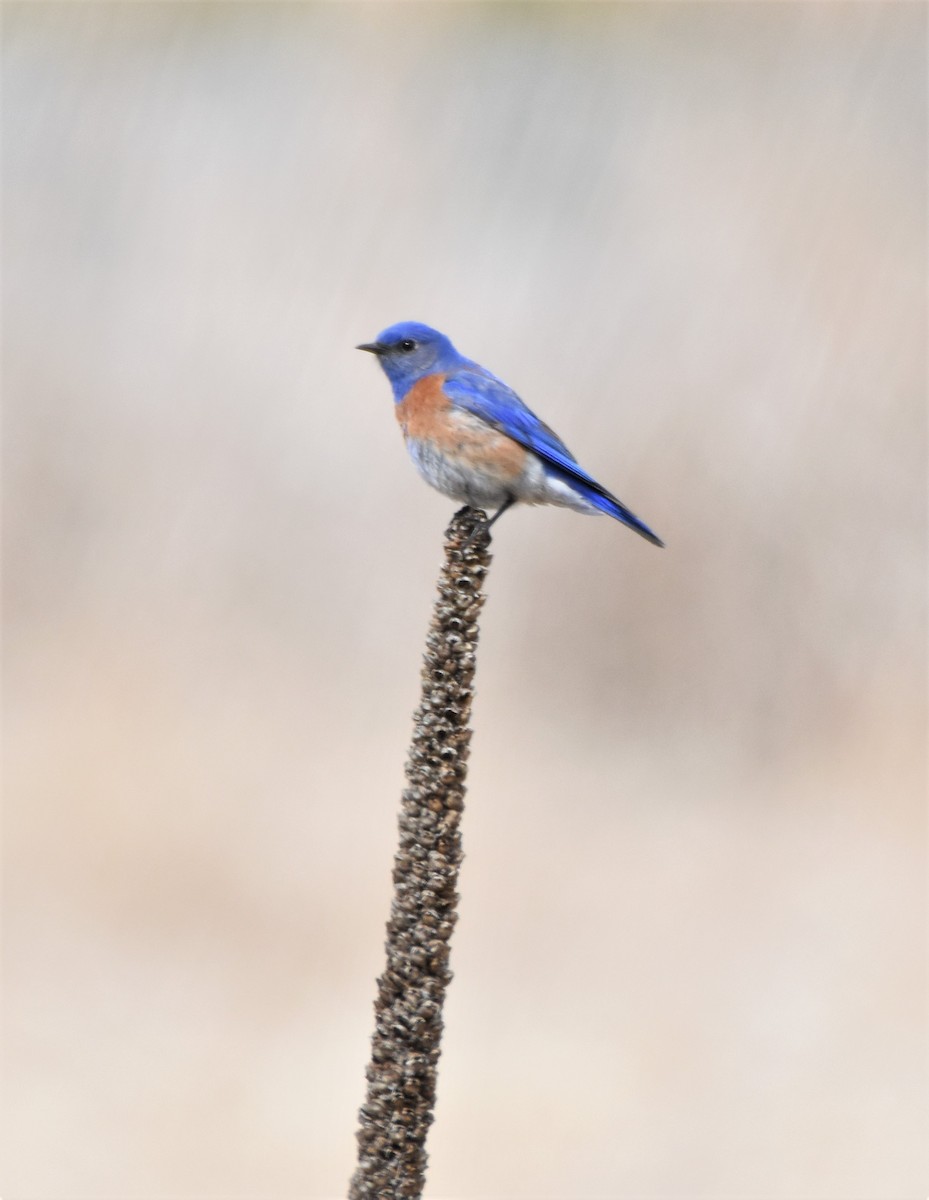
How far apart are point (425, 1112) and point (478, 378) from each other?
271 cm

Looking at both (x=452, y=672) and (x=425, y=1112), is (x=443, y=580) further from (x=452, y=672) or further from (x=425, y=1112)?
(x=425, y=1112)

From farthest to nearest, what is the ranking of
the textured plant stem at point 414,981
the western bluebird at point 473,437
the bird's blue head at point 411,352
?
the bird's blue head at point 411,352 < the western bluebird at point 473,437 < the textured plant stem at point 414,981

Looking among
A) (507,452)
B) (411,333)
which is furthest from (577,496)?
(411,333)

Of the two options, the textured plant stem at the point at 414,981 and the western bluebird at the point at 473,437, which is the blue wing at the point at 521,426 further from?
the textured plant stem at the point at 414,981

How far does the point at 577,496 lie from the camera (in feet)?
13.3

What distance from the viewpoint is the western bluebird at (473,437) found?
3945 mm

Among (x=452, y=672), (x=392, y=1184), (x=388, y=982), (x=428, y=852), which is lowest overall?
(x=392, y=1184)

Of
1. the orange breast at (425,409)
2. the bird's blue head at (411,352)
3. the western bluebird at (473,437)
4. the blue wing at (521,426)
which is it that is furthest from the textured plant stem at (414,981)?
the bird's blue head at (411,352)

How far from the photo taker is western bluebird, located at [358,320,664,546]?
3945mm

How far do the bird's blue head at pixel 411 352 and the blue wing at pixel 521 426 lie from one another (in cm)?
10

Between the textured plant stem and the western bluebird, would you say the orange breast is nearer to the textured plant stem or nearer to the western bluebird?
the western bluebird

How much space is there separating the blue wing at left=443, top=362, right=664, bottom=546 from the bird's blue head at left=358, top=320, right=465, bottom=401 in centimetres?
10

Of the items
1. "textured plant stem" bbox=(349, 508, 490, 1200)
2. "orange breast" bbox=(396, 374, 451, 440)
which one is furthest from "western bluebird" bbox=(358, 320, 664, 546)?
"textured plant stem" bbox=(349, 508, 490, 1200)

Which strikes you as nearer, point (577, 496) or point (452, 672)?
point (452, 672)
